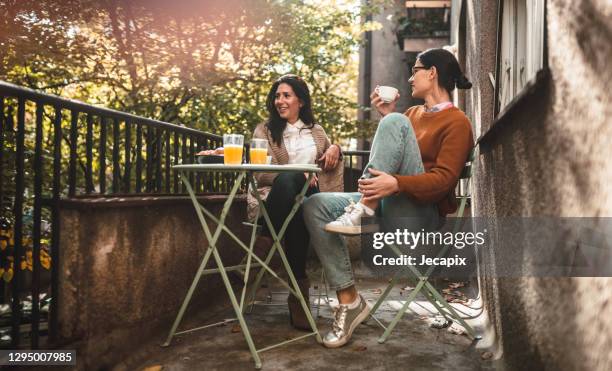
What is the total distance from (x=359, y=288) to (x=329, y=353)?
209cm

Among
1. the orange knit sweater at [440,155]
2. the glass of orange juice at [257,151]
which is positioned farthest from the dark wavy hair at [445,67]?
the glass of orange juice at [257,151]

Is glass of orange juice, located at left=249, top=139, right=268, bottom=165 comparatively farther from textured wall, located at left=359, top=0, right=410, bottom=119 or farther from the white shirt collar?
textured wall, located at left=359, top=0, right=410, bottom=119

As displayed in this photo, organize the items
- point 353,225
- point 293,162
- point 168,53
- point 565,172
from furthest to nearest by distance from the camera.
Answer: point 168,53 → point 293,162 → point 353,225 → point 565,172

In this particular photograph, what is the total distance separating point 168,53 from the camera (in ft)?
20.2

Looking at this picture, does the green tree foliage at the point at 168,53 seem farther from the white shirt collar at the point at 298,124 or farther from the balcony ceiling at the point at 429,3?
the white shirt collar at the point at 298,124

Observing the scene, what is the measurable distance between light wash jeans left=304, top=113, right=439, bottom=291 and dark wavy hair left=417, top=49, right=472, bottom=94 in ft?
1.87

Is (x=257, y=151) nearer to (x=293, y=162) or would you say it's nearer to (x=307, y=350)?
(x=293, y=162)

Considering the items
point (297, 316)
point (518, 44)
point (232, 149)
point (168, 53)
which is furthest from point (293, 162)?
point (168, 53)

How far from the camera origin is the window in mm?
1982

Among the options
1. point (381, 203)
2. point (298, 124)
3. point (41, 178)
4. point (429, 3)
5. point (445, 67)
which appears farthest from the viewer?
point (429, 3)

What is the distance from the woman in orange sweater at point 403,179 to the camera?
2615mm

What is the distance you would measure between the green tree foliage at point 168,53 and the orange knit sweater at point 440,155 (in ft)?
12.0

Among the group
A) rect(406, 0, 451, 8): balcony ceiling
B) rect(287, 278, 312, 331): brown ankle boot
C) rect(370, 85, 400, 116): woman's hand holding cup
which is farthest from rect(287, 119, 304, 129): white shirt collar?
rect(406, 0, 451, 8): balcony ceiling

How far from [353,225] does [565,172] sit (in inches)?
48.4
